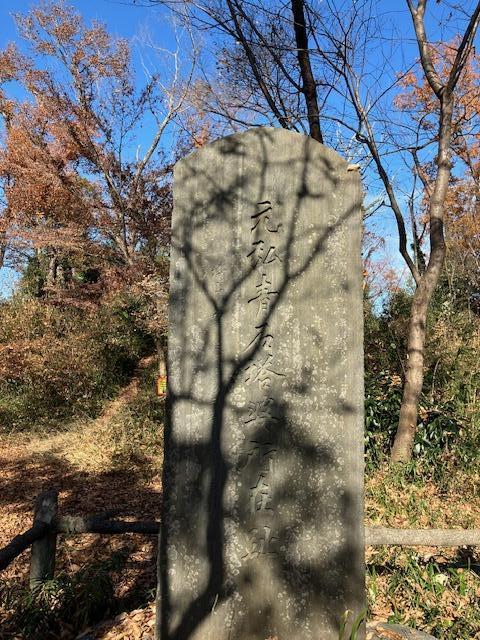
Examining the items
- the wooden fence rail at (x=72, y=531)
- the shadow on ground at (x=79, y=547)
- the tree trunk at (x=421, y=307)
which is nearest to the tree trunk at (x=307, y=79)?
the tree trunk at (x=421, y=307)

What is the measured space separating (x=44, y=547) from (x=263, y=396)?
1752 millimetres

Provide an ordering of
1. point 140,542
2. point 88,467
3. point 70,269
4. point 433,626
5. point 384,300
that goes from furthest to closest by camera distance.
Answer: point 70,269
point 384,300
point 88,467
point 140,542
point 433,626

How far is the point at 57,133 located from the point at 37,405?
558 cm

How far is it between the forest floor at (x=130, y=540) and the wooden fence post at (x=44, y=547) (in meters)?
0.11

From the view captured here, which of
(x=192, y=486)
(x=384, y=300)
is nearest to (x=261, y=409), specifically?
(x=192, y=486)

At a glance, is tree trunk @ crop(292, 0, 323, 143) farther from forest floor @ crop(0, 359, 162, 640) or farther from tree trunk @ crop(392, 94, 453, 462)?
forest floor @ crop(0, 359, 162, 640)

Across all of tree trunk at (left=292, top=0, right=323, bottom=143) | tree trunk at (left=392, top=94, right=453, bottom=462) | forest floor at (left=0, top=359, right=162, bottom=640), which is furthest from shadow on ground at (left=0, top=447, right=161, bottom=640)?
tree trunk at (left=292, top=0, right=323, bottom=143)

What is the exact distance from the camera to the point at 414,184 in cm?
723

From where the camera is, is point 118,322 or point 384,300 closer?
point 384,300

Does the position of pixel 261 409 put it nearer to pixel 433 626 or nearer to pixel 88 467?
pixel 433 626

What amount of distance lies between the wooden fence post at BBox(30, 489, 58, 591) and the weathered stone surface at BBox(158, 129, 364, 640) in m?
1.06

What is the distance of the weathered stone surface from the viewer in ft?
6.77

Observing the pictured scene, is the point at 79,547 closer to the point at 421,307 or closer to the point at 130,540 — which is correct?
the point at 130,540

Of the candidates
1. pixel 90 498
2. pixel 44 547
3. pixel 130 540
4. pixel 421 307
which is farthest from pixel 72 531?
pixel 421 307
